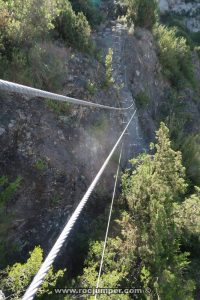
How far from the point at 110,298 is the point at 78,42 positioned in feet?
21.4

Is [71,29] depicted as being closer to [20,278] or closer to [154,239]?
[154,239]

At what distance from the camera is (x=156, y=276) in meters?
5.73

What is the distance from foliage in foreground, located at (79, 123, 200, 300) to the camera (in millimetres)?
5602

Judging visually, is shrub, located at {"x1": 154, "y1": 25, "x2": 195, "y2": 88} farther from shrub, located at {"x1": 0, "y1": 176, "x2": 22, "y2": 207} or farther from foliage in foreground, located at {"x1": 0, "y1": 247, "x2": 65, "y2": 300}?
foliage in foreground, located at {"x1": 0, "y1": 247, "x2": 65, "y2": 300}

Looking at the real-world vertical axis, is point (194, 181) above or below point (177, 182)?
below

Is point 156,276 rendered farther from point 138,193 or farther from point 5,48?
point 5,48

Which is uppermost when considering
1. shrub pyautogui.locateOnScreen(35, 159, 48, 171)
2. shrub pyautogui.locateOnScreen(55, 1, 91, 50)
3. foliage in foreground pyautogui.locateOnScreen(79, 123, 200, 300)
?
shrub pyautogui.locateOnScreen(55, 1, 91, 50)

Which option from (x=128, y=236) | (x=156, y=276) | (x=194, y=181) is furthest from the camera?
(x=194, y=181)

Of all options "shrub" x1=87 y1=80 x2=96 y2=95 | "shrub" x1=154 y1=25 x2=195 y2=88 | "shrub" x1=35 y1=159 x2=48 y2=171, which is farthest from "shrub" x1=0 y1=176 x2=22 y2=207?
"shrub" x1=154 y1=25 x2=195 y2=88

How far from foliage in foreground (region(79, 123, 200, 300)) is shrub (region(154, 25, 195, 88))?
7.08m

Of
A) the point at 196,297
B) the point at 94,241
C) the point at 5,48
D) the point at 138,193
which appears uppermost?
the point at 5,48

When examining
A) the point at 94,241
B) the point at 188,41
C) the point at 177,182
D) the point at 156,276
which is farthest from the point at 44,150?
the point at 188,41

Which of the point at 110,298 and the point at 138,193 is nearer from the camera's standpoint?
the point at 110,298

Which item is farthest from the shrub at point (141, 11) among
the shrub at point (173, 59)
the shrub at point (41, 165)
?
the shrub at point (41, 165)
